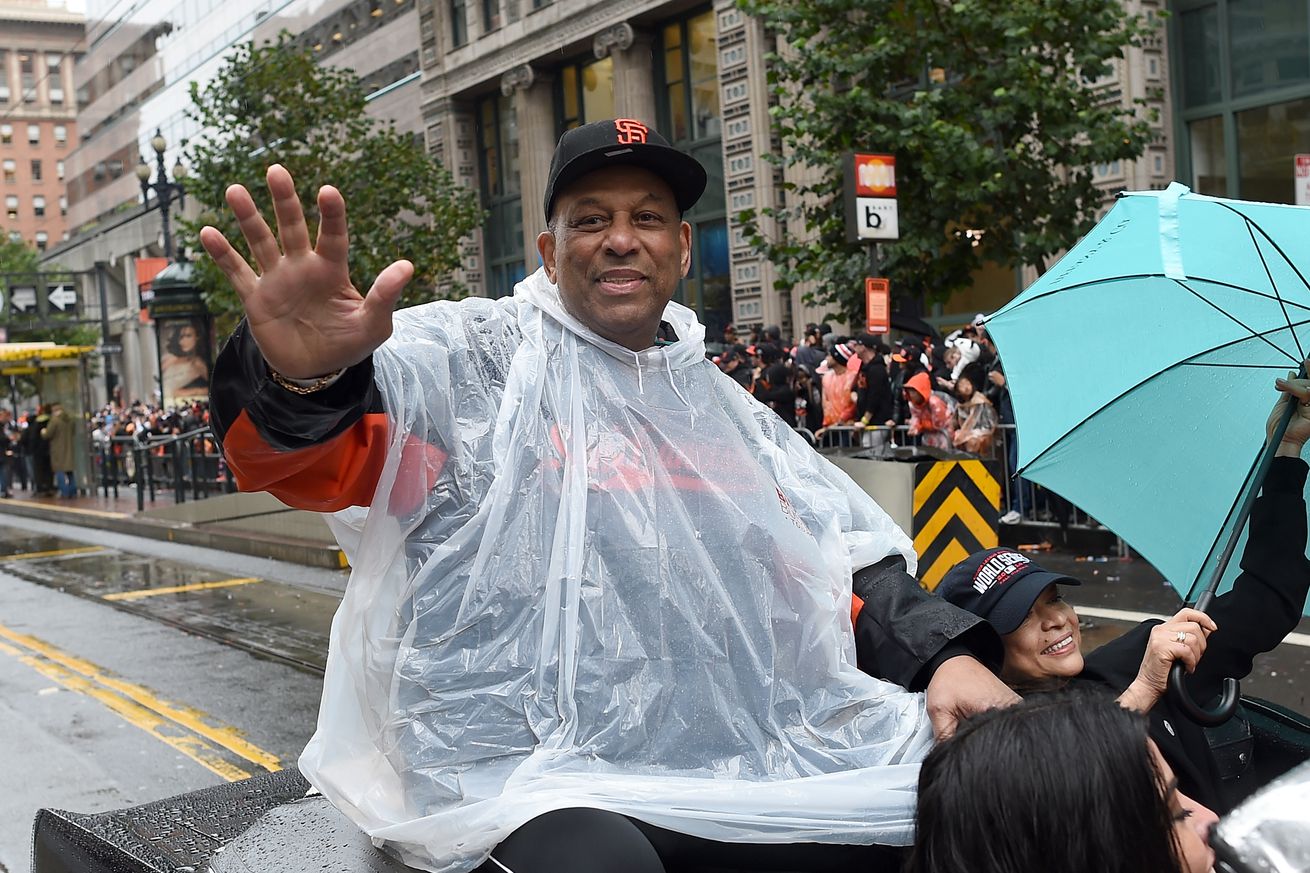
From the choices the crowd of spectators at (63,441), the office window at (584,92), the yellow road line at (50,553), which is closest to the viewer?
the yellow road line at (50,553)

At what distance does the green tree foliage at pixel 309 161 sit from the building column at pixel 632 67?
167 inches

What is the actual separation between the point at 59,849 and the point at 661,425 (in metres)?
1.68

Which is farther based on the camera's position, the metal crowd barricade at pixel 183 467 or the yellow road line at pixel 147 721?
the metal crowd barricade at pixel 183 467

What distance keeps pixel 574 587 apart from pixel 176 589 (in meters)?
10.9

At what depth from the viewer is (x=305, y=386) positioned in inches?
82.4

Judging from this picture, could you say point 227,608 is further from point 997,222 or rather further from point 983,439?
point 997,222

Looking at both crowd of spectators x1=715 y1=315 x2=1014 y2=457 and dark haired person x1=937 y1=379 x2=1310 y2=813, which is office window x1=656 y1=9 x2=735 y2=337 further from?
dark haired person x1=937 y1=379 x2=1310 y2=813

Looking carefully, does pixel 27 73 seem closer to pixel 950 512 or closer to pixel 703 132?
pixel 703 132

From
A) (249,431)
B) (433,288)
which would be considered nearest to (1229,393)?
(249,431)

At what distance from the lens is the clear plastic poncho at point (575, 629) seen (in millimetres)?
2197

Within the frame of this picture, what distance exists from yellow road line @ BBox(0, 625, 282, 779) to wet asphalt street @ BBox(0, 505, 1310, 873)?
12mm

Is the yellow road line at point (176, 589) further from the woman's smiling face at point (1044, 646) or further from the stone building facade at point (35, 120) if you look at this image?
the stone building facade at point (35, 120)

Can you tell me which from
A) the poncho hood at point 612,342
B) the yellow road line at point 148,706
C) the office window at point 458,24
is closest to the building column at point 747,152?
the office window at point 458,24

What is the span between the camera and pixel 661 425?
248 centimetres
